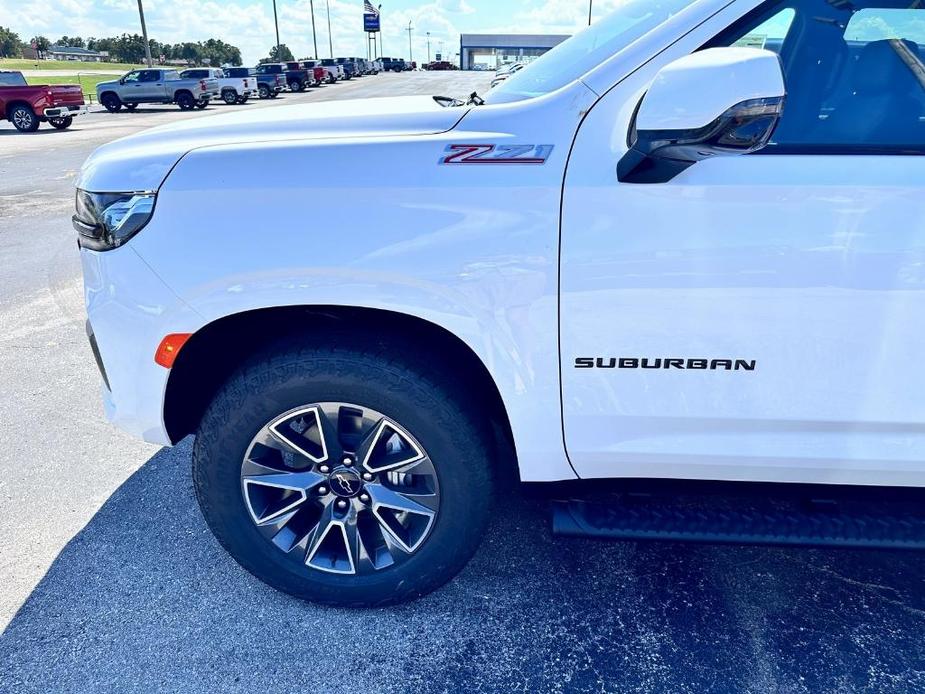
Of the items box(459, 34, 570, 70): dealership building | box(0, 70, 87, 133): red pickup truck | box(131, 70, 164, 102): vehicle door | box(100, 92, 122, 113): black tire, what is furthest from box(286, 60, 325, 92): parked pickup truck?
box(459, 34, 570, 70): dealership building

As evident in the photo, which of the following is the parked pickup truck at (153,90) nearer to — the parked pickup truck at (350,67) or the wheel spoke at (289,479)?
the parked pickup truck at (350,67)

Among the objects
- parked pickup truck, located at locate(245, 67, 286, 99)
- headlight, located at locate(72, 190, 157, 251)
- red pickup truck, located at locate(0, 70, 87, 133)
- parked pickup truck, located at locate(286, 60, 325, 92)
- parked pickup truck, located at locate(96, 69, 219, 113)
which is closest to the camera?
headlight, located at locate(72, 190, 157, 251)

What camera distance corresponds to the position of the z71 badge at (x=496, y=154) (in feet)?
6.02

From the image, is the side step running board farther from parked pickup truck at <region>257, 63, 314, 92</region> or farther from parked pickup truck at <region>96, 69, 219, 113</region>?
parked pickup truck at <region>257, 63, 314, 92</region>

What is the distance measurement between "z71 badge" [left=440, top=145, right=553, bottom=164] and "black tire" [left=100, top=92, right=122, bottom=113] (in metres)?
33.7

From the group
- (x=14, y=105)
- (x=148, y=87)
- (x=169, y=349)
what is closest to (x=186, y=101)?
(x=148, y=87)

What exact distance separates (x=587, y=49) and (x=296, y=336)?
1321mm

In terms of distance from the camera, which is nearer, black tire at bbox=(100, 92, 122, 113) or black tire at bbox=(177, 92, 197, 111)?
black tire at bbox=(100, 92, 122, 113)

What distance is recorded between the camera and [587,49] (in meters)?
2.21

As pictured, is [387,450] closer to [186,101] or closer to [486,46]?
[186,101]

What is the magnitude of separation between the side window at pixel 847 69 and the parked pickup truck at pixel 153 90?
32812 millimetres

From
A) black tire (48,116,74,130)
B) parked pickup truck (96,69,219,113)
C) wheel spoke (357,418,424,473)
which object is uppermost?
parked pickup truck (96,69,219,113)

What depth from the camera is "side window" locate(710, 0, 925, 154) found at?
6.01ft

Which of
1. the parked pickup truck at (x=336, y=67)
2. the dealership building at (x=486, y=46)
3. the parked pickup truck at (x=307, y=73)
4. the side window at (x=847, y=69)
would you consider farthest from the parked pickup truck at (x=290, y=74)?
the side window at (x=847, y=69)
